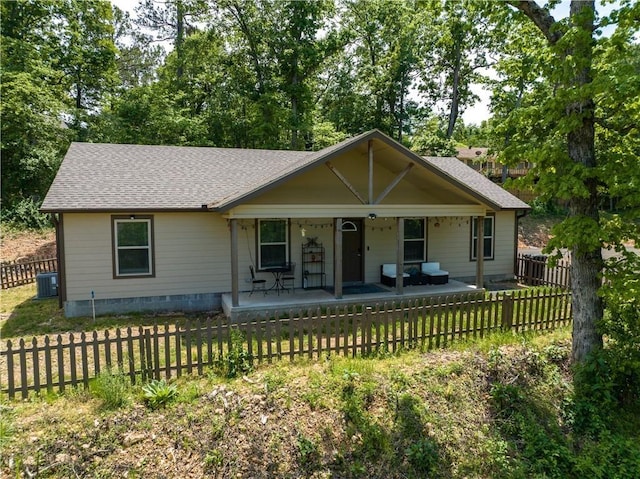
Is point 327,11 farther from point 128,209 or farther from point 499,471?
point 499,471

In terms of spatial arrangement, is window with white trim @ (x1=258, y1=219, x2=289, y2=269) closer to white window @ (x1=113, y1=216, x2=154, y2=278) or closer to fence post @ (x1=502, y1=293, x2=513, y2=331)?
white window @ (x1=113, y1=216, x2=154, y2=278)

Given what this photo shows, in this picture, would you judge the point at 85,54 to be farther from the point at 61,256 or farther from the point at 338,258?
the point at 338,258

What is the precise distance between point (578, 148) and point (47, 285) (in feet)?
46.3

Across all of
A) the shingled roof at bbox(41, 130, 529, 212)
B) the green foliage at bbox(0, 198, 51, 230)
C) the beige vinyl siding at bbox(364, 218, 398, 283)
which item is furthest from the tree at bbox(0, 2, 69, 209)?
the beige vinyl siding at bbox(364, 218, 398, 283)

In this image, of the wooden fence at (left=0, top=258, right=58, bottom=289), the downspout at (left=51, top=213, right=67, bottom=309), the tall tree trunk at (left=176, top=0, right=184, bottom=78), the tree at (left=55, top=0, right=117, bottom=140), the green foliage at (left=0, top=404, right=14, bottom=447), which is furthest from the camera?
the tall tree trunk at (left=176, top=0, right=184, bottom=78)

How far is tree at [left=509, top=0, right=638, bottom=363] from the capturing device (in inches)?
232

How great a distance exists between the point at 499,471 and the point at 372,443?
5.86 ft

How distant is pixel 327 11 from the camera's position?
27250 mm

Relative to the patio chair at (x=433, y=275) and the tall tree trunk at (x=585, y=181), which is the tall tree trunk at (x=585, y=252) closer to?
the tall tree trunk at (x=585, y=181)

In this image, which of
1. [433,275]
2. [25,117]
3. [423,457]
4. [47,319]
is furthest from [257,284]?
[25,117]

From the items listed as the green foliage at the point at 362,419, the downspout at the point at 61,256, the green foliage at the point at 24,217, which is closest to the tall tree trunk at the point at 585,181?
the green foliage at the point at 362,419

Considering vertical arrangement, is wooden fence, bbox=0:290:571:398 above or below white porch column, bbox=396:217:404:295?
below

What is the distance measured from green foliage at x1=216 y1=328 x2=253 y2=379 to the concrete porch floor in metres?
2.59

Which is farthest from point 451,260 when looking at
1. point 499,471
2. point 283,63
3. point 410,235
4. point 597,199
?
point 283,63
